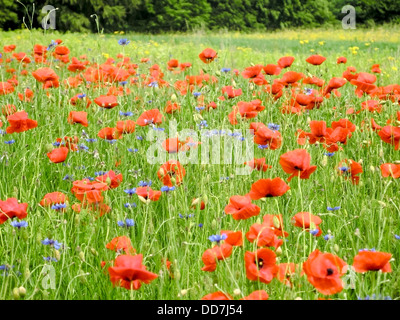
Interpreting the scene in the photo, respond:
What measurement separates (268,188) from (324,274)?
0.37 metres

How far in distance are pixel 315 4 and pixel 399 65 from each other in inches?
924

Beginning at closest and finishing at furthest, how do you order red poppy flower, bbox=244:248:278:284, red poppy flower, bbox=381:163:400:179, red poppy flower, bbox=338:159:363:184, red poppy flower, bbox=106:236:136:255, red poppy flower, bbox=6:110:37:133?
red poppy flower, bbox=244:248:278:284
red poppy flower, bbox=106:236:136:255
red poppy flower, bbox=381:163:400:179
red poppy flower, bbox=338:159:363:184
red poppy flower, bbox=6:110:37:133

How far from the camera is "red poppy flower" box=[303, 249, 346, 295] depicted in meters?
0.90

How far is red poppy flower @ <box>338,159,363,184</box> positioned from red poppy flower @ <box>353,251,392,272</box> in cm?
68

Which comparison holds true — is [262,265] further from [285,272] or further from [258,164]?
[258,164]

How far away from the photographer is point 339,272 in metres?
0.96

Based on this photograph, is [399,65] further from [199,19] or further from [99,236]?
[199,19]

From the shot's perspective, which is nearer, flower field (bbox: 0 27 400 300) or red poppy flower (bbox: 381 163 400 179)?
flower field (bbox: 0 27 400 300)

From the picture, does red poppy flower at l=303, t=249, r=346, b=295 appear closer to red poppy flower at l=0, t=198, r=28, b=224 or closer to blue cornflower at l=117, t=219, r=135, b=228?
blue cornflower at l=117, t=219, r=135, b=228

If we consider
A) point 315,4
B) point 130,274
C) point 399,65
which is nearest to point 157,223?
point 130,274

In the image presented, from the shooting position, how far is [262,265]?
105cm

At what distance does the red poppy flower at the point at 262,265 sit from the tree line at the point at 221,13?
1927 cm

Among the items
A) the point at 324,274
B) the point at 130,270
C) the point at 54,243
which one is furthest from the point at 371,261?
the point at 54,243

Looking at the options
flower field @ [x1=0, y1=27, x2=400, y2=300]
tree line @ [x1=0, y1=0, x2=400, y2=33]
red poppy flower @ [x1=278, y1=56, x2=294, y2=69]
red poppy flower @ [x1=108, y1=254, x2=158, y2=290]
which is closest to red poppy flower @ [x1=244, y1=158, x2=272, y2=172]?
flower field @ [x1=0, y1=27, x2=400, y2=300]
